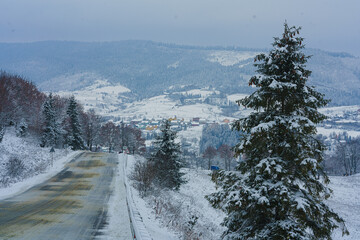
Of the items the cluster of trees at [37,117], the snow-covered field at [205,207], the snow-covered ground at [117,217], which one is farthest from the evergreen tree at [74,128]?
the snow-covered ground at [117,217]

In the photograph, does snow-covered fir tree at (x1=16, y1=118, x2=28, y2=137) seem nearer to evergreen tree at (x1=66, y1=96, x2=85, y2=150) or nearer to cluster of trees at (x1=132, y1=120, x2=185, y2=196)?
evergreen tree at (x1=66, y1=96, x2=85, y2=150)

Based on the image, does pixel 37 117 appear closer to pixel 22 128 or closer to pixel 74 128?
pixel 22 128

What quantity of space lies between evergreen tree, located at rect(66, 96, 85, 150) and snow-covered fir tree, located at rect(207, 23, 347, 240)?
51.5m

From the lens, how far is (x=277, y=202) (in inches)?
327

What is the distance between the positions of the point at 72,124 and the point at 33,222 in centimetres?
4806

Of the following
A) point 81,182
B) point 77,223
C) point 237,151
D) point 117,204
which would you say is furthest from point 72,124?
point 237,151

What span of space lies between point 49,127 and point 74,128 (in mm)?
8177

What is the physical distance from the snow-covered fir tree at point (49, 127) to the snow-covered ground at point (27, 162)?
13.1 ft

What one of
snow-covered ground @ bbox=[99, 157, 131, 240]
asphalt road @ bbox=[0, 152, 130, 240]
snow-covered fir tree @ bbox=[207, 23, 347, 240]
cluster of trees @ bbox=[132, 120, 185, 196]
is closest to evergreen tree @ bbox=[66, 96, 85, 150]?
cluster of trees @ bbox=[132, 120, 185, 196]

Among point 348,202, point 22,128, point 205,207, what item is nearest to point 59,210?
point 205,207

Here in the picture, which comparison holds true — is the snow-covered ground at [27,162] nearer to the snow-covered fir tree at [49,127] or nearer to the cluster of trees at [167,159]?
the snow-covered fir tree at [49,127]

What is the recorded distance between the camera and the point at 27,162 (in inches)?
1303

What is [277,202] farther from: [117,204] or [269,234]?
[117,204]

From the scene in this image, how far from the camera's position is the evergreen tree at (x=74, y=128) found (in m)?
56.1
